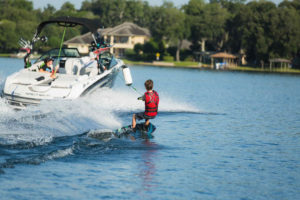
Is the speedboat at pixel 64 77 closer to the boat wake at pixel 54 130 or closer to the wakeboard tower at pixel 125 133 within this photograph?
the boat wake at pixel 54 130

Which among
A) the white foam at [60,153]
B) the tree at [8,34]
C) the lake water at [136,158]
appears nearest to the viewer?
the lake water at [136,158]

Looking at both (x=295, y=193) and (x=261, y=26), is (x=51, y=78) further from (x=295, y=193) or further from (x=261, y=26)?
(x=261, y=26)

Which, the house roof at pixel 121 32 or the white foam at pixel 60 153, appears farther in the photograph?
the house roof at pixel 121 32

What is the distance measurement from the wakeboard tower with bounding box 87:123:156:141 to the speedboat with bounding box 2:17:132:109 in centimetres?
232

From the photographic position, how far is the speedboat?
1455cm

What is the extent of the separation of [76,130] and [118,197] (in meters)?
5.08

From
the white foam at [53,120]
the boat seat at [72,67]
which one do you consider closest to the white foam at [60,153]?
the white foam at [53,120]

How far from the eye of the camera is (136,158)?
11188 millimetres

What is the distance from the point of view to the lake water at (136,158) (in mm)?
9055

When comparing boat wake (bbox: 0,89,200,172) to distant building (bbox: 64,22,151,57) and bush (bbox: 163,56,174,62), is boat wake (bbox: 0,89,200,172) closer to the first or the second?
bush (bbox: 163,56,174,62)

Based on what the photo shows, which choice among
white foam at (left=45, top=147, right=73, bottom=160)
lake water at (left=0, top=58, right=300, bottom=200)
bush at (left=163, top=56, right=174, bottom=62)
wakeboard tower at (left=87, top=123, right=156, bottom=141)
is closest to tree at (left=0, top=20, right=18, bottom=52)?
bush at (left=163, top=56, right=174, bottom=62)

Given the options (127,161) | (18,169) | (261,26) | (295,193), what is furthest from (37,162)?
(261,26)

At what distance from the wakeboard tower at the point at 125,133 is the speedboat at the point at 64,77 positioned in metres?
2.32

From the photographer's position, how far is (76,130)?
43.9ft
